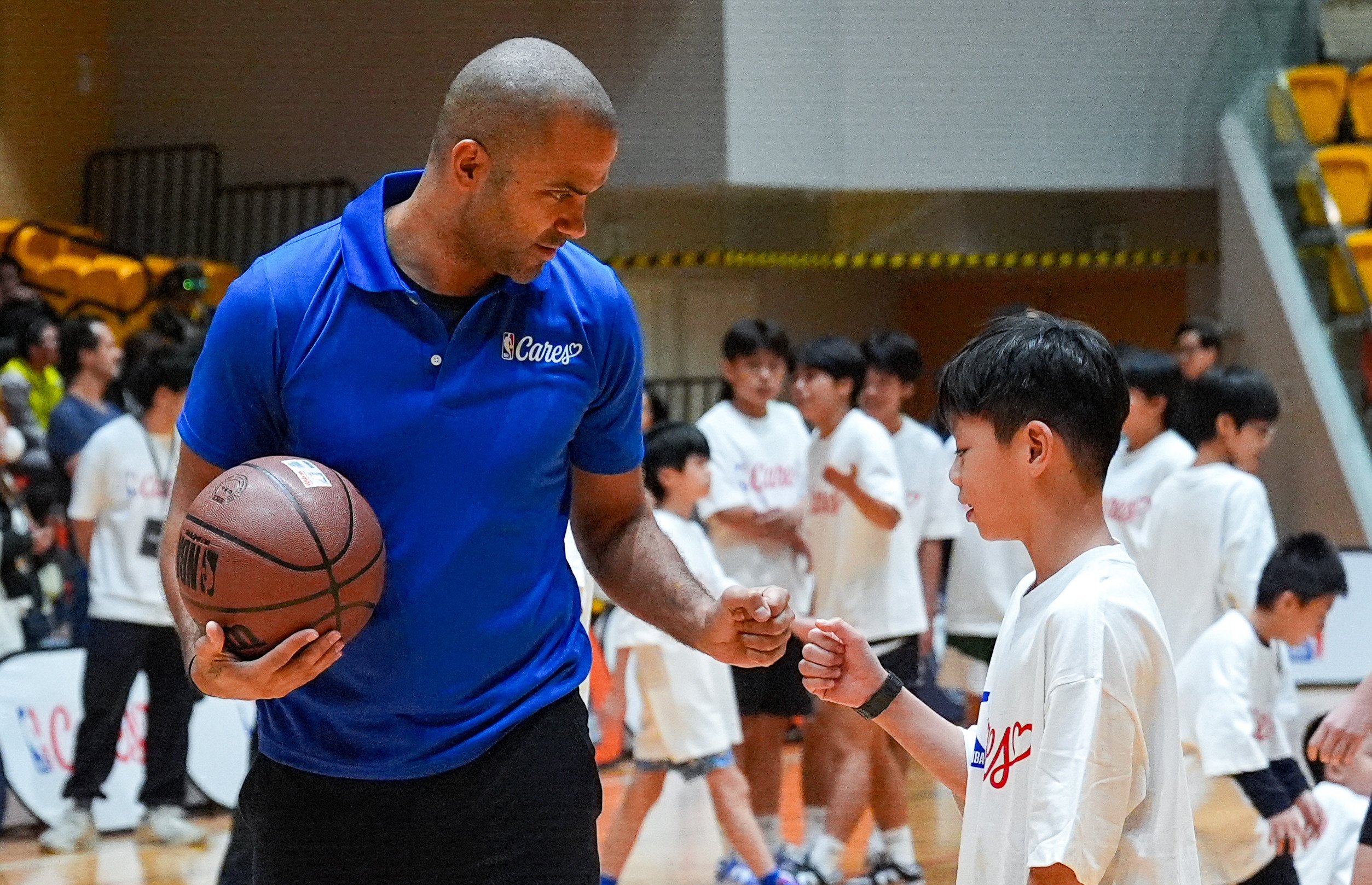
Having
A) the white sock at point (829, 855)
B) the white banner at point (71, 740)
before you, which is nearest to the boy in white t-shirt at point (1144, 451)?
the white sock at point (829, 855)

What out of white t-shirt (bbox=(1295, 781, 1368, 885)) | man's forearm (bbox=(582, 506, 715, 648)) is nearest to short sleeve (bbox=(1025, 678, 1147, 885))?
man's forearm (bbox=(582, 506, 715, 648))

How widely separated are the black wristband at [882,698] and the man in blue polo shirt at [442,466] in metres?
0.19

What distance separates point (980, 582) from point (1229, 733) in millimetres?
2205

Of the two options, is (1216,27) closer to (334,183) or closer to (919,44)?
(919,44)

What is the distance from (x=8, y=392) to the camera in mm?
9172

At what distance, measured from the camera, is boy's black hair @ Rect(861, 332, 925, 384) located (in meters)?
7.66

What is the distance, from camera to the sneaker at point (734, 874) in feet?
21.5

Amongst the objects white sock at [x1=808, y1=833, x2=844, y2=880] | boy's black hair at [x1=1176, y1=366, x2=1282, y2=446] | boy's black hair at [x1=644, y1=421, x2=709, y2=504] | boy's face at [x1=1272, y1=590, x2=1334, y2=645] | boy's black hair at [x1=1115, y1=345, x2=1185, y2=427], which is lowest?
white sock at [x1=808, y1=833, x2=844, y2=880]

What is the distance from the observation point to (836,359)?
6.99 m

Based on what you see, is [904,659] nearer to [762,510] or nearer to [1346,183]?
[762,510]

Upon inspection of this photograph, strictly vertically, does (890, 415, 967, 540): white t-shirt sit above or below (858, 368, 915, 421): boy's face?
→ below

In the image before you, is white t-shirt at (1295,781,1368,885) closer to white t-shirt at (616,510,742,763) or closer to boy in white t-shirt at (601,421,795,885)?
boy in white t-shirt at (601,421,795,885)

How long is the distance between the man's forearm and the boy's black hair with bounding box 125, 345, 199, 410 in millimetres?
4886

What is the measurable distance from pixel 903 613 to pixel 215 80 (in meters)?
10.3
